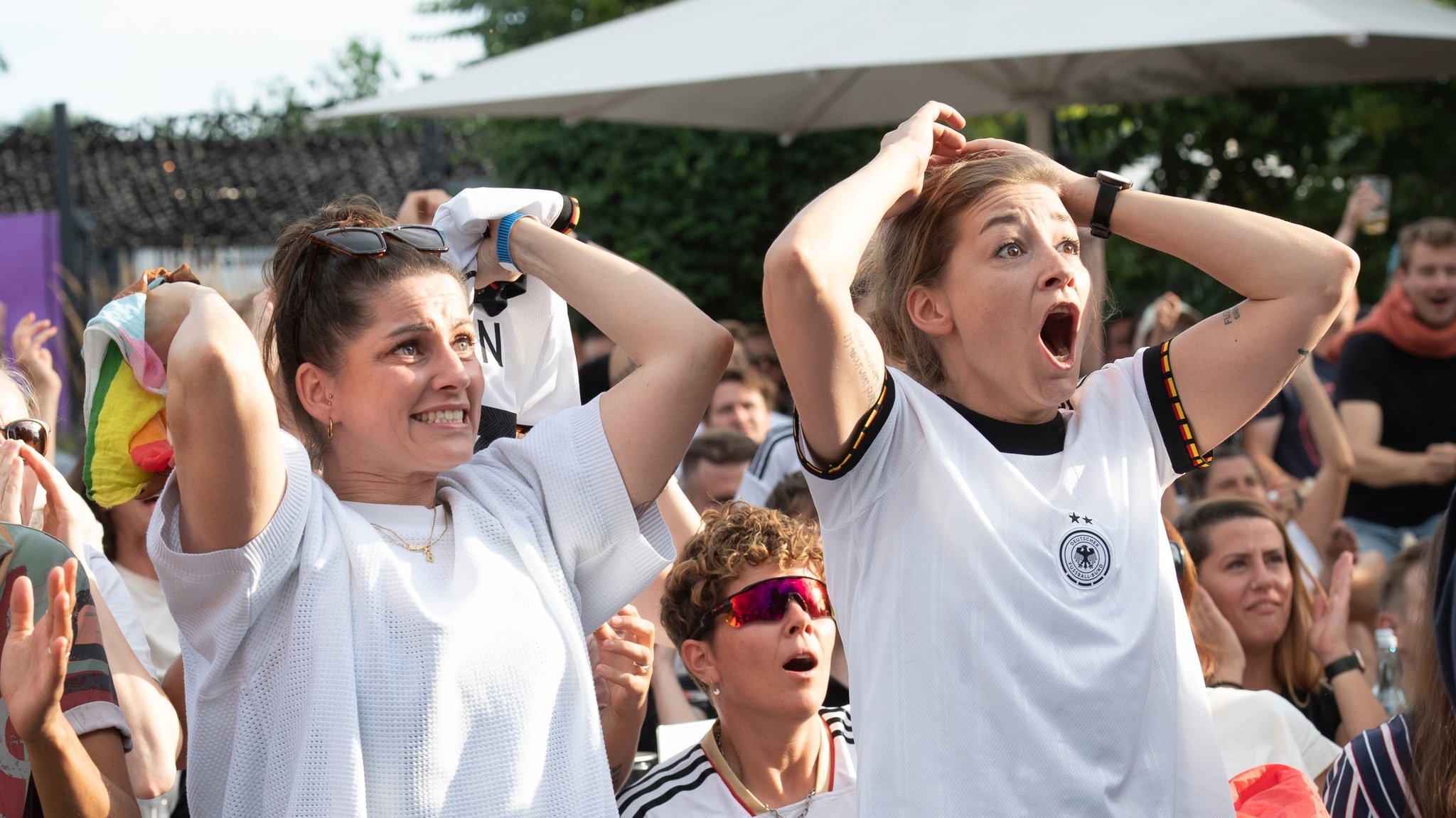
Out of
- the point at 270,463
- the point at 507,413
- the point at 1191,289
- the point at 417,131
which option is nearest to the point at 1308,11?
the point at 1191,289

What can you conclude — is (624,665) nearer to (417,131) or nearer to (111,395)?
(111,395)

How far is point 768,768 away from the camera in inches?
120

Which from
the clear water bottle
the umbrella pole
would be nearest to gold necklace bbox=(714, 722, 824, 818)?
the clear water bottle

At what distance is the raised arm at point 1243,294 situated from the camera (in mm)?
2322

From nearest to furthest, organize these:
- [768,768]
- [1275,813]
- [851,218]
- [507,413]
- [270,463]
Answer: [270,463] → [851,218] → [1275,813] → [507,413] → [768,768]

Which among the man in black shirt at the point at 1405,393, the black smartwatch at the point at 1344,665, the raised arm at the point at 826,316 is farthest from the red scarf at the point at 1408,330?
the raised arm at the point at 826,316

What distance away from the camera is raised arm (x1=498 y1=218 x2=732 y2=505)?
2.27 metres

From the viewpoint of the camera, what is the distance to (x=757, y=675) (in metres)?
3.05

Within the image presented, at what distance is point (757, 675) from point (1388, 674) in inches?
96.6

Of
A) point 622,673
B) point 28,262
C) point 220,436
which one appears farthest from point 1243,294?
point 28,262

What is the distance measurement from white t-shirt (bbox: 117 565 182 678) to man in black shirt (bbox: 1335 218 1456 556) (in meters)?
4.68

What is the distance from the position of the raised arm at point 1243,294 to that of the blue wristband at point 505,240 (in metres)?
1.01

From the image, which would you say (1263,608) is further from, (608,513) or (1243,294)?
(608,513)

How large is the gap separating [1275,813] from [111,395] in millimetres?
2083
